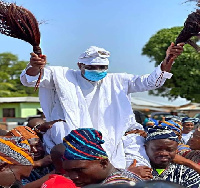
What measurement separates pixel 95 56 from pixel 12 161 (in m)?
1.75

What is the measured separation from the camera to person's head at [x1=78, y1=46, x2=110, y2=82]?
4.49m

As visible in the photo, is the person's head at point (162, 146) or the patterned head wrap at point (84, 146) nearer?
the patterned head wrap at point (84, 146)

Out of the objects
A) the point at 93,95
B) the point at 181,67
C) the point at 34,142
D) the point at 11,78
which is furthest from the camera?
the point at 11,78

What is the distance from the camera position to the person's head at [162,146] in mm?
4176

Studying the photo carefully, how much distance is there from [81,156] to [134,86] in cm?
188

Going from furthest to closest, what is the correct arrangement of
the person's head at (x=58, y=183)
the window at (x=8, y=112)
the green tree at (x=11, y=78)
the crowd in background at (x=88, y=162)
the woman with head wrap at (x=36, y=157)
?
the green tree at (x=11, y=78) → the window at (x=8, y=112) → the woman with head wrap at (x=36, y=157) → the crowd in background at (x=88, y=162) → the person's head at (x=58, y=183)

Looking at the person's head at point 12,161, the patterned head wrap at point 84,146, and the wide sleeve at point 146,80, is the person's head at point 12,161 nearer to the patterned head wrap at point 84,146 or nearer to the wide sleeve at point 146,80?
the patterned head wrap at point 84,146

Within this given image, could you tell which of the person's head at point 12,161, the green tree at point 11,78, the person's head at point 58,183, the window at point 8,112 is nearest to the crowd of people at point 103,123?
the person's head at point 12,161

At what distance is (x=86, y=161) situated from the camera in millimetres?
3025

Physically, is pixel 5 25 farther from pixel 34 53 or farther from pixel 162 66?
pixel 162 66

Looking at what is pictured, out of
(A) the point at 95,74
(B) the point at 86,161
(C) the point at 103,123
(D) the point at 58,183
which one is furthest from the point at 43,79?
(D) the point at 58,183

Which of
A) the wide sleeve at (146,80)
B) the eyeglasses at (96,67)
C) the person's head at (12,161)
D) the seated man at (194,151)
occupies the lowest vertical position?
the seated man at (194,151)

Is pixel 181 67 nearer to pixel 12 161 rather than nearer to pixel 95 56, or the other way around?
pixel 95 56

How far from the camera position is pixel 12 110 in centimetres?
3719
